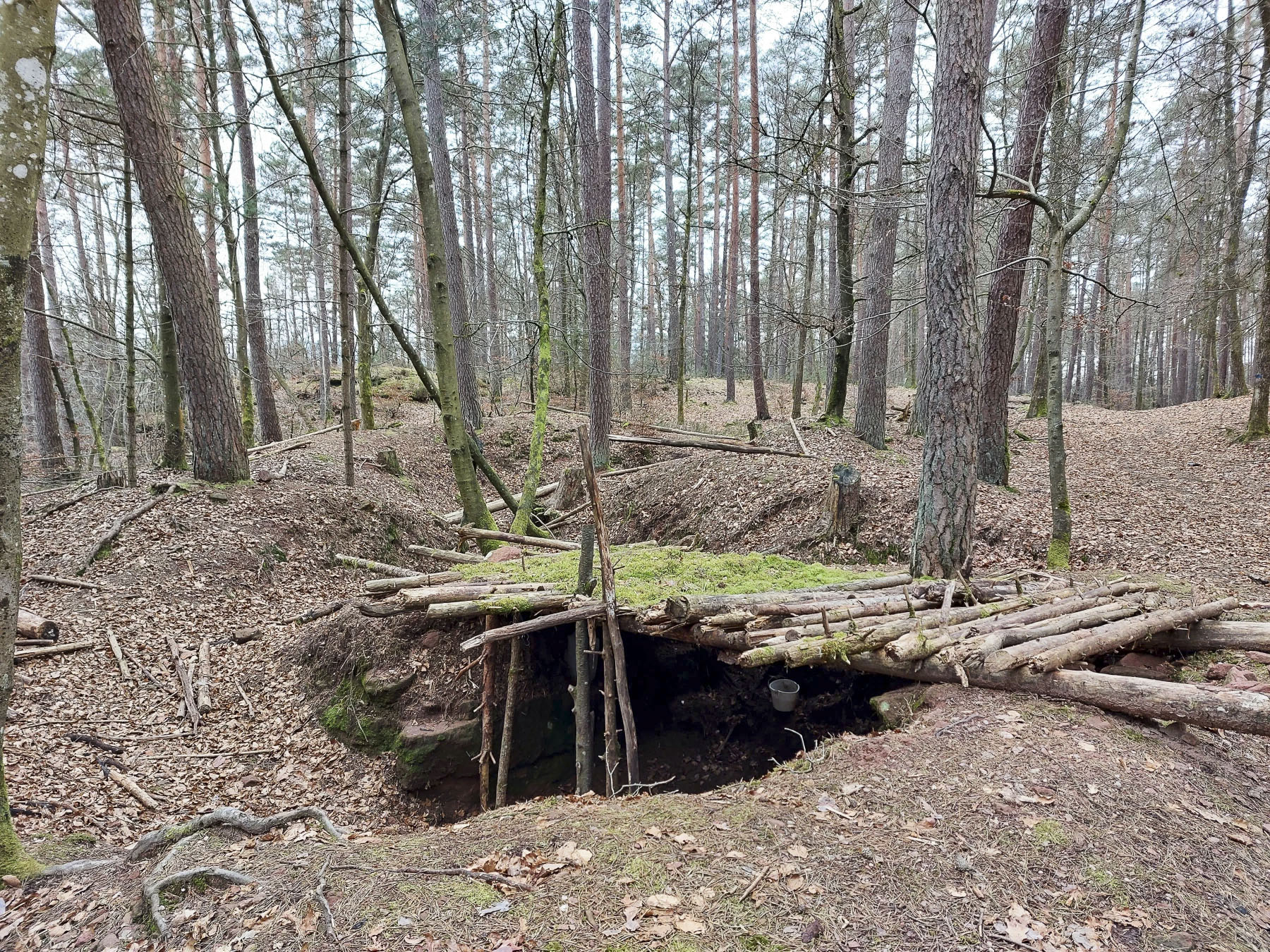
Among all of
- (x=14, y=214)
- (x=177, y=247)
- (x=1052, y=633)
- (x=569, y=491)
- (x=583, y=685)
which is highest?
(x=177, y=247)

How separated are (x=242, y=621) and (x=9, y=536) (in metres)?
5.20

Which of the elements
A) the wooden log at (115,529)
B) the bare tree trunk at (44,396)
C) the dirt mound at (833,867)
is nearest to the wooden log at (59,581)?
the wooden log at (115,529)

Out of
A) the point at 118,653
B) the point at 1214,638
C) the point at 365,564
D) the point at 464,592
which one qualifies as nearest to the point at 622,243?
the point at 365,564

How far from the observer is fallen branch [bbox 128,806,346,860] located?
3.24 m

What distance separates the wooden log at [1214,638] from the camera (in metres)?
4.47

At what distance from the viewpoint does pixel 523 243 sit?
29984 millimetres

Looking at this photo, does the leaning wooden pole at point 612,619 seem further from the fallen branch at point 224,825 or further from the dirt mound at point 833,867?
the fallen branch at point 224,825

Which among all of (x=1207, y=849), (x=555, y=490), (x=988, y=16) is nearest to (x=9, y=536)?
(x=1207, y=849)

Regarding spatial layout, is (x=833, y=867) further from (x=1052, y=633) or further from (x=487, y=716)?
(x=487, y=716)

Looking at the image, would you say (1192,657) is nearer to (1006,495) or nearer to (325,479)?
(1006,495)

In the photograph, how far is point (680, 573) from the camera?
6.56m

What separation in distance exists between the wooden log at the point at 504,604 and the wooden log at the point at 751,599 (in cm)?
104

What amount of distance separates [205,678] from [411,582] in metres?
2.15

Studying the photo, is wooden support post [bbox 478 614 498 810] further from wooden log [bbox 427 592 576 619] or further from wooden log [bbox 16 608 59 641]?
wooden log [bbox 16 608 59 641]
